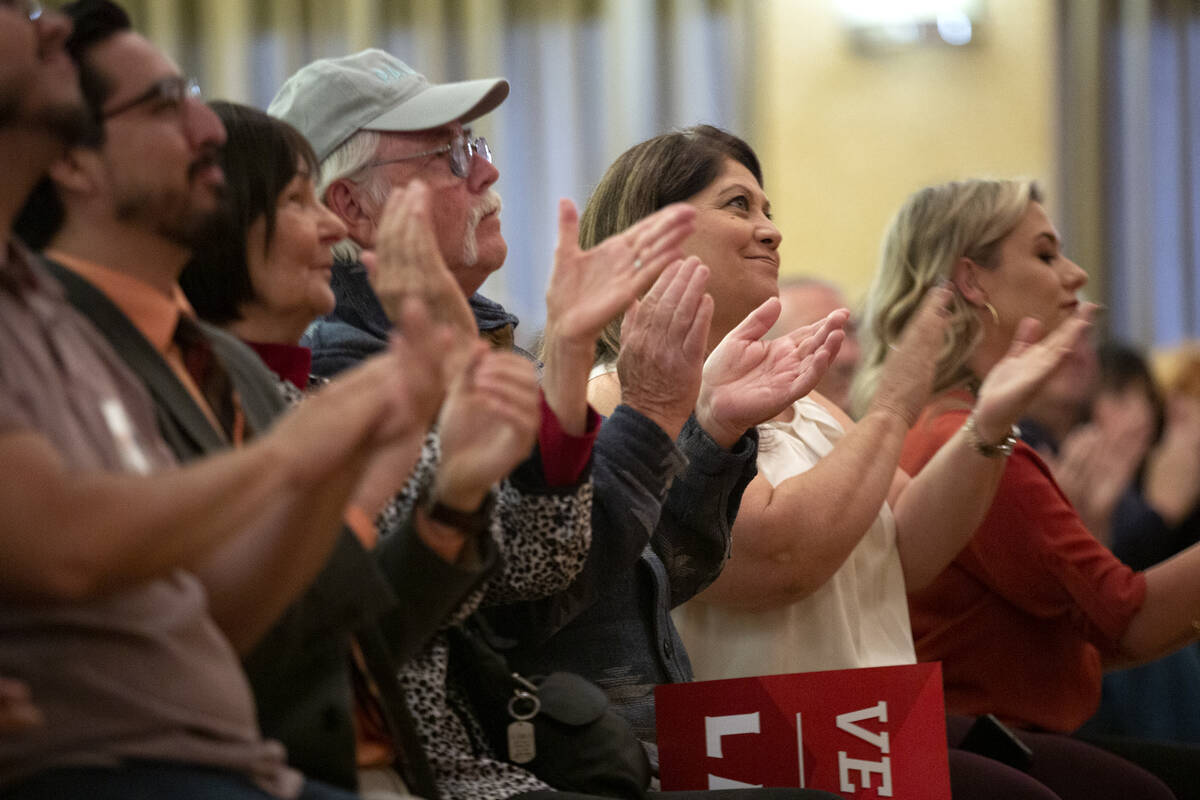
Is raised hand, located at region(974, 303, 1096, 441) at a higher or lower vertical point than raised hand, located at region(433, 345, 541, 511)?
lower

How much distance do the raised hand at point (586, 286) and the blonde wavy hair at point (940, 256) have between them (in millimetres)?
1202

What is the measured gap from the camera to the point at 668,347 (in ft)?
5.48

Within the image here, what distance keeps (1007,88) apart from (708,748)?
4006mm

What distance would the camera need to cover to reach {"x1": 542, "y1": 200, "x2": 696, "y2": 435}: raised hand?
4.64 feet

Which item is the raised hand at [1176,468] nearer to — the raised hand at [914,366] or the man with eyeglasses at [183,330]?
the raised hand at [914,366]

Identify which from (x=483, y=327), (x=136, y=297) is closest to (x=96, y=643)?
(x=136, y=297)

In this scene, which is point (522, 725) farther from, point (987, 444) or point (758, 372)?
point (987, 444)

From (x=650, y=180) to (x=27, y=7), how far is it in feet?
4.05

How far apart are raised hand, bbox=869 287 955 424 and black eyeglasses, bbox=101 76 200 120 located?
4.29 ft

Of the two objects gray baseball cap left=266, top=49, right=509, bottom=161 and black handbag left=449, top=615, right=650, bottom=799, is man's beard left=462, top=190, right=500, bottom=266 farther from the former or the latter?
black handbag left=449, top=615, right=650, bottom=799

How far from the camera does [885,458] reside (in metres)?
2.06

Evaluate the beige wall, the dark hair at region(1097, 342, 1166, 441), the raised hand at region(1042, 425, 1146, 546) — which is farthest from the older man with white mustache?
the beige wall

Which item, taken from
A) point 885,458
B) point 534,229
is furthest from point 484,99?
point 534,229

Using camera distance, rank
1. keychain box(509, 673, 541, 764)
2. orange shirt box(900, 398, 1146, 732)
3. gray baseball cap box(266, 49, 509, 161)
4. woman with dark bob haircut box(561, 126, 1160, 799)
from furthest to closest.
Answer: orange shirt box(900, 398, 1146, 732) → woman with dark bob haircut box(561, 126, 1160, 799) → gray baseball cap box(266, 49, 509, 161) → keychain box(509, 673, 541, 764)
